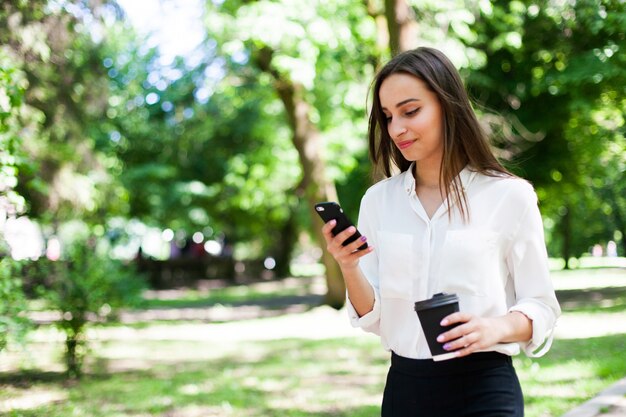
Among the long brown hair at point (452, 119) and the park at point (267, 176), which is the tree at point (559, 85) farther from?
the long brown hair at point (452, 119)

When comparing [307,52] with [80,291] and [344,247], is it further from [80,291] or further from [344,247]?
[344,247]

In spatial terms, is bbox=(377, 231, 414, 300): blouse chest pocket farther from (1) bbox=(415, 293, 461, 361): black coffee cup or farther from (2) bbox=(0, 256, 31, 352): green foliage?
(2) bbox=(0, 256, 31, 352): green foliage

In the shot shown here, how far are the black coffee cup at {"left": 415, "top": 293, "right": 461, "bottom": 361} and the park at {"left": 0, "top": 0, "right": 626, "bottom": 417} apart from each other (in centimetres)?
92

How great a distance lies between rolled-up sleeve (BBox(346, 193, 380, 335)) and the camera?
93.9 inches

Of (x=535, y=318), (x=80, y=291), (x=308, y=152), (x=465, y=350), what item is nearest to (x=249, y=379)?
(x=80, y=291)

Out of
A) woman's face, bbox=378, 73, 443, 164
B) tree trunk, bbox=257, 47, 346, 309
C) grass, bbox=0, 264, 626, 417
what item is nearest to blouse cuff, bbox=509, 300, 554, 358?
woman's face, bbox=378, 73, 443, 164

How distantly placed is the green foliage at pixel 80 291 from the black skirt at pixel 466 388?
753 centimetres

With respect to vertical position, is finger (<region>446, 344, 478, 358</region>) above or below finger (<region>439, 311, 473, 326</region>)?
below

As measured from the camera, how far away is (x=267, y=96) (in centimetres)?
1892

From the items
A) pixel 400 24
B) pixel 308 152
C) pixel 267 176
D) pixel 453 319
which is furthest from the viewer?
pixel 267 176

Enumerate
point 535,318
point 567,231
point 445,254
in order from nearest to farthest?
1. point 535,318
2. point 445,254
3. point 567,231

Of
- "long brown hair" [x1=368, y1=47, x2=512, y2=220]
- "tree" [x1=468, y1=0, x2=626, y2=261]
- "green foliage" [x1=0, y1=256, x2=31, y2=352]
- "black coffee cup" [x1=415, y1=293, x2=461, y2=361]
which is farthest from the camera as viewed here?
"tree" [x1=468, y1=0, x2=626, y2=261]

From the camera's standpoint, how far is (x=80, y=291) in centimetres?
924

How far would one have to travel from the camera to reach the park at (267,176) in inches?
296
